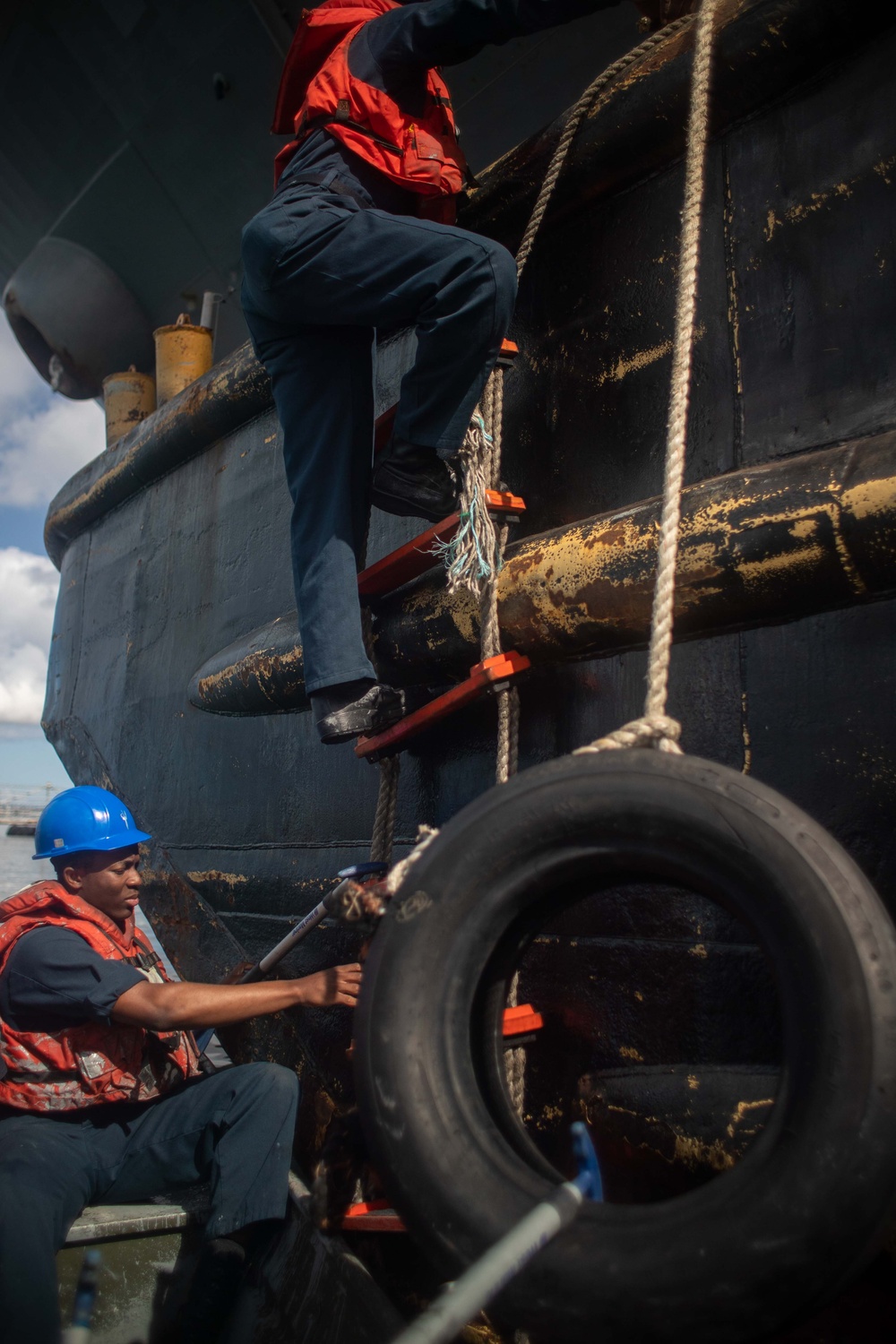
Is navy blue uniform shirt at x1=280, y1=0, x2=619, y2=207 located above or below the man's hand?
above

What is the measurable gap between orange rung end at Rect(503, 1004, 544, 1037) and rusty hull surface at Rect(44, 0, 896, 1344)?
220mm

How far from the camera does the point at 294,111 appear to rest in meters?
2.12

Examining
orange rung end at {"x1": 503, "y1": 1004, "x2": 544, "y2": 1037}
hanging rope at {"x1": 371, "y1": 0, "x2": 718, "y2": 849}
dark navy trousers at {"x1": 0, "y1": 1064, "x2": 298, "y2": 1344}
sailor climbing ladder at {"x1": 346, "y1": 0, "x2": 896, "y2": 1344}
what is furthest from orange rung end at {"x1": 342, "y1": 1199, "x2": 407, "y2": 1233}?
hanging rope at {"x1": 371, "y1": 0, "x2": 718, "y2": 849}

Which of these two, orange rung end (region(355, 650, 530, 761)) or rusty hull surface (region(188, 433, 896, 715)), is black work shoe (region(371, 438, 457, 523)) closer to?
rusty hull surface (region(188, 433, 896, 715))

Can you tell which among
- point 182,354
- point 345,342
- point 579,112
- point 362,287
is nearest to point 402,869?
point 362,287

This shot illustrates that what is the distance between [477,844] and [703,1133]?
0.71m

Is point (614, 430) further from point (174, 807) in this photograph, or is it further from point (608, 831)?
point (174, 807)

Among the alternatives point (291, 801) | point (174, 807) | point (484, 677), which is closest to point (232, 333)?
point (174, 807)

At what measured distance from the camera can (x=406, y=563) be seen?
2.09 meters

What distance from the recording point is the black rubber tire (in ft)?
2.81

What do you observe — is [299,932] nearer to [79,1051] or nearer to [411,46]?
[79,1051]

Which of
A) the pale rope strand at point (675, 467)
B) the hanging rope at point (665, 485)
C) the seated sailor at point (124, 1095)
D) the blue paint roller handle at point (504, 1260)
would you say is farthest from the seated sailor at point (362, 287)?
the blue paint roller handle at point (504, 1260)

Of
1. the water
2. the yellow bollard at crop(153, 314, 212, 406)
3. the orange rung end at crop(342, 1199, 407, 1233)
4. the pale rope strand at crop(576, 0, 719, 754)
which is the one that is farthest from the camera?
the water

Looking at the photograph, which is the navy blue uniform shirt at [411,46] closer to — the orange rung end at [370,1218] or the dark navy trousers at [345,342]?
the dark navy trousers at [345,342]
